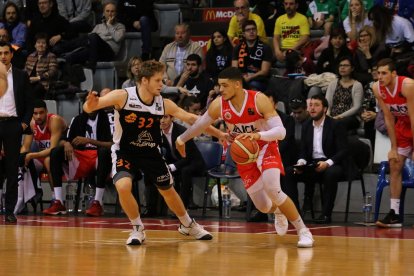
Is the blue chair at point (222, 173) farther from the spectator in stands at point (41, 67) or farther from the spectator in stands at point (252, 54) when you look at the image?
the spectator in stands at point (41, 67)

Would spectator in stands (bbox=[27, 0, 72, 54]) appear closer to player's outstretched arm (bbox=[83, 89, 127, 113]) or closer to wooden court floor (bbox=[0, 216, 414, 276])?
wooden court floor (bbox=[0, 216, 414, 276])

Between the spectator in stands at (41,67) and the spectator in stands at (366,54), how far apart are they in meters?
4.72

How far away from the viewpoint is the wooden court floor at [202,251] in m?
6.76

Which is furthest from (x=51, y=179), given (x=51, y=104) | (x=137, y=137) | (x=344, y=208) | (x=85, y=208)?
(x=137, y=137)

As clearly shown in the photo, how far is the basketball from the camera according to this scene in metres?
8.19

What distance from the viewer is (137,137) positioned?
28.4 feet

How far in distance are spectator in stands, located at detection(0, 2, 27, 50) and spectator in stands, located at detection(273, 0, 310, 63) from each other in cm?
441

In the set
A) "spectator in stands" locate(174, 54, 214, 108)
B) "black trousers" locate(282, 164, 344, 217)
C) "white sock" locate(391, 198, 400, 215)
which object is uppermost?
"spectator in stands" locate(174, 54, 214, 108)

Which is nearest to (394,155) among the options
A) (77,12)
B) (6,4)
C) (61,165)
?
(61,165)

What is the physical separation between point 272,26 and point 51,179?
14.9 feet

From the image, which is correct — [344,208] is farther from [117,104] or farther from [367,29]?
[117,104]

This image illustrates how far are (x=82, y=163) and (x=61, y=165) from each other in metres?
0.28

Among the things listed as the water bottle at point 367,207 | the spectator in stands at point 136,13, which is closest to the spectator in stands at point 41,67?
the spectator in stands at point 136,13

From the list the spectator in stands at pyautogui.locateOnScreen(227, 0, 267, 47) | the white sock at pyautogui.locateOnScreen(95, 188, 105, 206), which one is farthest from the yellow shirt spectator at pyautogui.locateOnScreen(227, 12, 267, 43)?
the white sock at pyautogui.locateOnScreen(95, 188, 105, 206)
